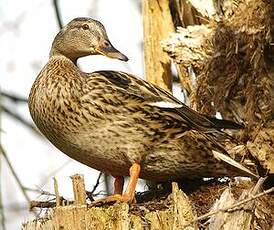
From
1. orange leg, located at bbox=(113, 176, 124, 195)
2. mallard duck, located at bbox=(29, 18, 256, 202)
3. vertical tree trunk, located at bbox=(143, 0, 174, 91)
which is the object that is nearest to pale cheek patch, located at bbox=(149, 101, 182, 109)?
mallard duck, located at bbox=(29, 18, 256, 202)

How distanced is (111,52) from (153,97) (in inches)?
15.6

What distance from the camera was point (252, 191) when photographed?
500cm

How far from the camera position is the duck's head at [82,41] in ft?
20.3

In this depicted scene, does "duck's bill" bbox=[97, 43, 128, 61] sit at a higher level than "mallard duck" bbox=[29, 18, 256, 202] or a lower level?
higher

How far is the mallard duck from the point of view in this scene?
5.84 meters

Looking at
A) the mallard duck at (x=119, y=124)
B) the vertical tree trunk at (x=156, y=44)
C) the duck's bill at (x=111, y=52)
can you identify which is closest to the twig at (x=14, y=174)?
the mallard duck at (x=119, y=124)

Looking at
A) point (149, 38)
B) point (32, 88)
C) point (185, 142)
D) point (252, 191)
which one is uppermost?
point (149, 38)

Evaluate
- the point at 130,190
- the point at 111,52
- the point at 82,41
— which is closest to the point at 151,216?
the point at 130,190

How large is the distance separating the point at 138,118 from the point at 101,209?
1.01 metres

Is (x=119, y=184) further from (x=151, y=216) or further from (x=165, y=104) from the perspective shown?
(x=151, y=216)

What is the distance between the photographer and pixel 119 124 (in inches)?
231

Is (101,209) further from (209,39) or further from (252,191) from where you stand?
(209,39)

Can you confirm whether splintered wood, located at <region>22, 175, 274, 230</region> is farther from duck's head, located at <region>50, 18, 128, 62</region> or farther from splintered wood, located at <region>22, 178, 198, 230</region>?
duck's head, located at <region>50, 18, 128, 62</region>

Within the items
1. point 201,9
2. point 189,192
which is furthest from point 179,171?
point 201,9
